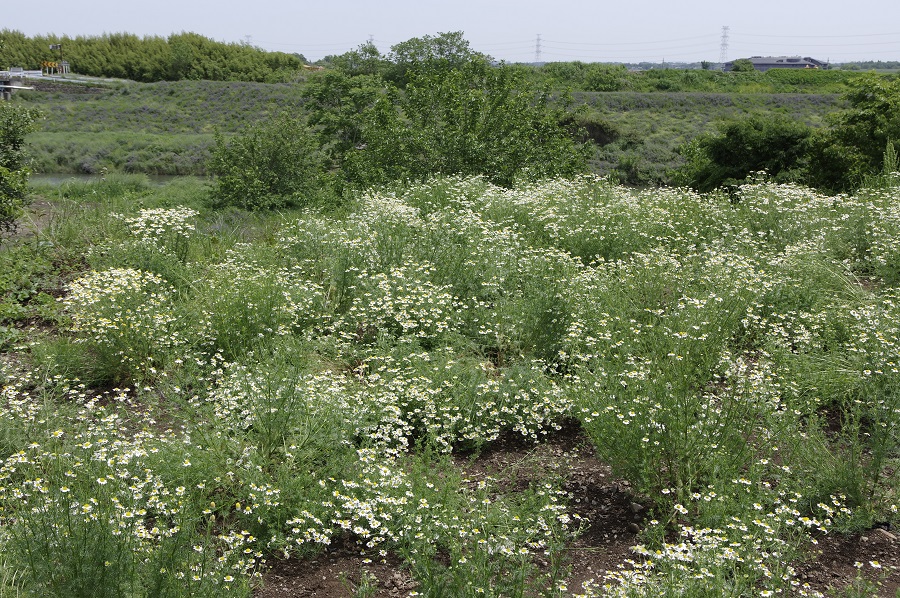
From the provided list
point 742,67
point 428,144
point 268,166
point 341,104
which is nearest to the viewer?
point 428,144

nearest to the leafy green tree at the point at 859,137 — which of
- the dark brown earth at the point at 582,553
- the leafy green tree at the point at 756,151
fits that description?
the leafy green tree at the point at 756,151

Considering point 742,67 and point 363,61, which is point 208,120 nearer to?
point 363,61

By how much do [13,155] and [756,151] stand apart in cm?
1285

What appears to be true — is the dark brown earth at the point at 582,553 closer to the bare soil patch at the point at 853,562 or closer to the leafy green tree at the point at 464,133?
the bare soil patch at the point at 853,562

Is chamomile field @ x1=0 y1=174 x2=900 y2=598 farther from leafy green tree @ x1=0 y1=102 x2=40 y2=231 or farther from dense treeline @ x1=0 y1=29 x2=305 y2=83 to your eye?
dense treeline @ x1=0 y1=29 x2=305 y2=83

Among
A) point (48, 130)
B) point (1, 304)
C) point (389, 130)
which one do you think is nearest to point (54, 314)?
point (1, 304)

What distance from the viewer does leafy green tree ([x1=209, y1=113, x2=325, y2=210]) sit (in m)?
13.5

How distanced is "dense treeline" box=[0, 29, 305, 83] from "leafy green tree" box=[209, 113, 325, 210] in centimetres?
3943

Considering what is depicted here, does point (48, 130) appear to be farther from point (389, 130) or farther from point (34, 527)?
point (34, 527)

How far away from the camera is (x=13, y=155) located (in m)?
8.84

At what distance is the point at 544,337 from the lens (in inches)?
222

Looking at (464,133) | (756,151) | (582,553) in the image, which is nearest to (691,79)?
(756,151)

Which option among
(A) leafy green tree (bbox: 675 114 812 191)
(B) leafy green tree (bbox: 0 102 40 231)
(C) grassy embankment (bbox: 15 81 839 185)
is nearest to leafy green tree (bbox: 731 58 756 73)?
(C) grassy embankment (bbox: 15 81 839 185)

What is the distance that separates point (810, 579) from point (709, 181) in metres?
12.7
